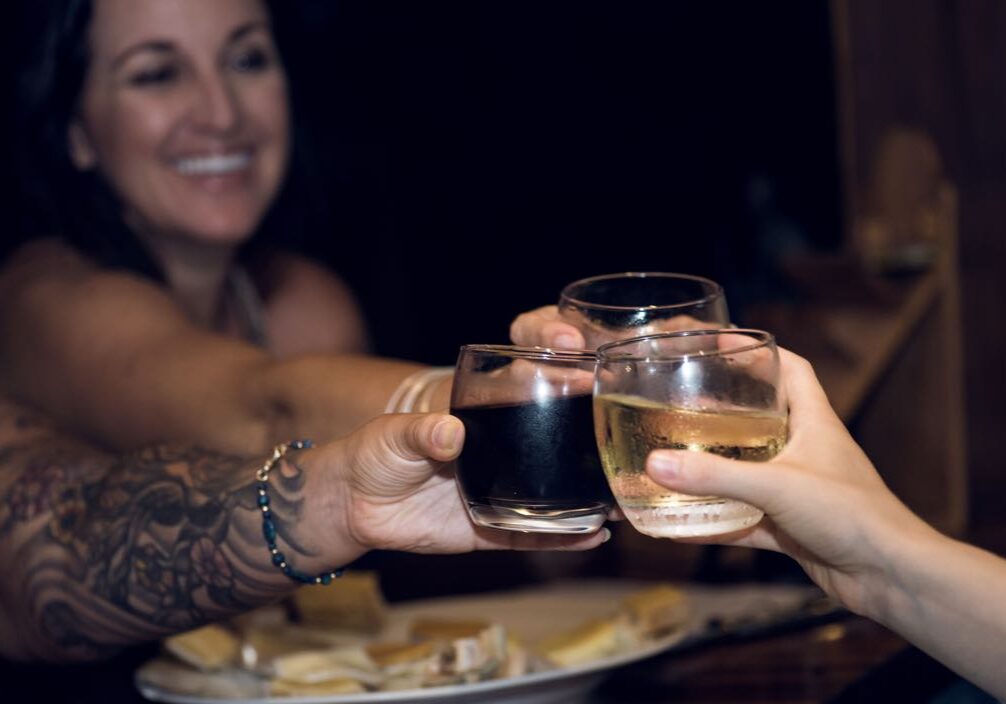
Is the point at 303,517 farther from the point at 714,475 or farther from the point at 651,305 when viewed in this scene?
the point at 714,475

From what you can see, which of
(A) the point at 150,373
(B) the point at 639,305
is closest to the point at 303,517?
(B) the point at 639,305

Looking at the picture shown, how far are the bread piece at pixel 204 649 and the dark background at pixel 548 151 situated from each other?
11.7 ft

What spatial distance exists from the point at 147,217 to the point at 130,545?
109cm

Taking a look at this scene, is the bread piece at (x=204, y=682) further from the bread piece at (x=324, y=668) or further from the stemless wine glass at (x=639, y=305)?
the stemless wine glass at (x=639, y=305)

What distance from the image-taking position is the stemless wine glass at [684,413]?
939 mm

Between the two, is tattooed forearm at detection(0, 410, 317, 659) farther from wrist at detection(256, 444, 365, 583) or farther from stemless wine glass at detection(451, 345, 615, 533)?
stemless wine glass at detection(451, 345, 615, 533)

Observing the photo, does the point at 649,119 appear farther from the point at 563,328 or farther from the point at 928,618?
the point at 928,618

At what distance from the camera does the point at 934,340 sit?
101 inches

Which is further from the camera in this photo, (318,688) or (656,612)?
(656,612)

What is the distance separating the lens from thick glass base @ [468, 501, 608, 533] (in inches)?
42.9

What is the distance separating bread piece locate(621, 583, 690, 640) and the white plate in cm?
2

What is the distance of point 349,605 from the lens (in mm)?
1717

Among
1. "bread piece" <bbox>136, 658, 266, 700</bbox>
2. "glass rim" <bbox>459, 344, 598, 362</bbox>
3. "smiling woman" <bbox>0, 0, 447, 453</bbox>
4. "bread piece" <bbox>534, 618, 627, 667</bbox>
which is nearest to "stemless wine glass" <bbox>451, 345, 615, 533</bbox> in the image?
"glass rim" <bbox>459, 344, 598, 362</bbox>

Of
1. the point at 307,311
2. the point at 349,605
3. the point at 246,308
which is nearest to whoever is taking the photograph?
the point at 349,605
